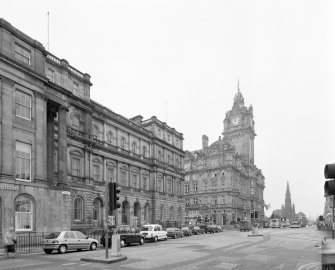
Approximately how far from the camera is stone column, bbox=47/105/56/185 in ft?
125

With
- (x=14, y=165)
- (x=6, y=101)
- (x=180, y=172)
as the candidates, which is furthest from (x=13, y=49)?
(x=180, y=172)

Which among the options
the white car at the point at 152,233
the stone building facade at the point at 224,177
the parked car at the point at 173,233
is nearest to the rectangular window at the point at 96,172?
the parked car at the point at 173,233

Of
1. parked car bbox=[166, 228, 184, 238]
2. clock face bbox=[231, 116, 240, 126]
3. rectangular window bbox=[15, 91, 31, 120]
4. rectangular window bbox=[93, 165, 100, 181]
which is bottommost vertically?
parked car bbox=[166, 228, 184, 238]

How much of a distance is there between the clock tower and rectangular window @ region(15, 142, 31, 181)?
318 ft

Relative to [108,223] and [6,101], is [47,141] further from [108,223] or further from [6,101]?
[108,223]

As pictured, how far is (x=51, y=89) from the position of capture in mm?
37531

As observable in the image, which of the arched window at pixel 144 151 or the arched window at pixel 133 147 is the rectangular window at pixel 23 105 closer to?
the arched window at pixel 133 147

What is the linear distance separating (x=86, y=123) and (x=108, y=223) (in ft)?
93.8

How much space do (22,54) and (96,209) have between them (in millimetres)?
23304

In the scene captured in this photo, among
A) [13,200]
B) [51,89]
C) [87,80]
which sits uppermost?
[87,80]

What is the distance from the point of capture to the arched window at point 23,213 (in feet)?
103

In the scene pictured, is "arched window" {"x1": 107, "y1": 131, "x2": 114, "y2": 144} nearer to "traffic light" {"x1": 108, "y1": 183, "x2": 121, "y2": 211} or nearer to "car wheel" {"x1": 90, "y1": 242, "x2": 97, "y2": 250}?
"car wheel" {"x1": 90, "y1": 242, "x2": 97, "y2": 250}

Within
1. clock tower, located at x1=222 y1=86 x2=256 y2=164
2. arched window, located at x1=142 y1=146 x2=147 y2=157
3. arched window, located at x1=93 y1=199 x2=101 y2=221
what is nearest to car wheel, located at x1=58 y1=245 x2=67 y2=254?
arched window, located at x1=93 y1=199 x2=101 y2=221

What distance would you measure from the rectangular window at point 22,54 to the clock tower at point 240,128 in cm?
9686
